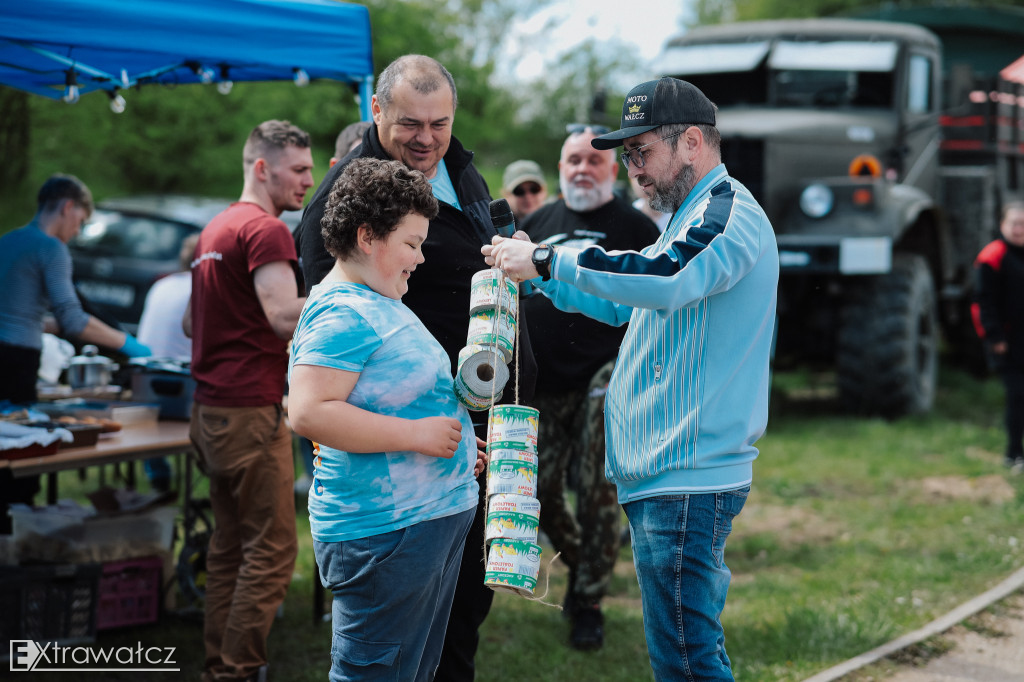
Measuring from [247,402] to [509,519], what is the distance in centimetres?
165

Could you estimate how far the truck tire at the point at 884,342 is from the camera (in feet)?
28.0

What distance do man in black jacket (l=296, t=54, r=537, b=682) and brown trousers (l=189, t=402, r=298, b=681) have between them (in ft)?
2.82

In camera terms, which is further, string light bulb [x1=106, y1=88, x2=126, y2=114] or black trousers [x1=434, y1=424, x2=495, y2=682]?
string light bulb [x1=106, y1=88, x2=126, y2=114]

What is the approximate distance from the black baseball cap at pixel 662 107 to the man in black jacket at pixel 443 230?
1.96 feet

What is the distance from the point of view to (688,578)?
2518mm

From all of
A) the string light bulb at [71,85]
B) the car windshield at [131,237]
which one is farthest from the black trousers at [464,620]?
the car windshield at [131,237]

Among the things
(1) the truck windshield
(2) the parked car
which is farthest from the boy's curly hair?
(1) the truck windshield

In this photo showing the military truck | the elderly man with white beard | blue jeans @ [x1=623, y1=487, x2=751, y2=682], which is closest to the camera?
blue jeans @ [x1=623, y1=487, x2=751, y2=682]

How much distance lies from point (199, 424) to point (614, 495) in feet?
5.91

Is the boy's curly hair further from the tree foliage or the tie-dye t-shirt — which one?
the tree foliage

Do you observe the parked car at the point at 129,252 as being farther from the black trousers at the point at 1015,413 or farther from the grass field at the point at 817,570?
the black trousers at the point at 1015,413

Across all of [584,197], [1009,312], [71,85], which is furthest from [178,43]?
[1009,312]

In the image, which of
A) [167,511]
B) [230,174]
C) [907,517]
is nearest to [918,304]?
[907,517]

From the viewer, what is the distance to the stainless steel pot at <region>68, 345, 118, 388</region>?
17.0ft
